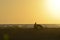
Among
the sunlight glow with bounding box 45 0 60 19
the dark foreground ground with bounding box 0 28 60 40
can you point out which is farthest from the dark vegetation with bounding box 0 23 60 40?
the sunlight glow with bounding box 45 0 60 19

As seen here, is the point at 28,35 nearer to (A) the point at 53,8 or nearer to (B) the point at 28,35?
(B) the point at 28,35

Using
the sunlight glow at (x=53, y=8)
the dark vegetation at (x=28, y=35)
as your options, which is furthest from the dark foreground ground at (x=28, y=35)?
the sunlight glow at (x=53, y=8)

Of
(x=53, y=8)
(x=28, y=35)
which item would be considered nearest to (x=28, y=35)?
(x=28, y=35)

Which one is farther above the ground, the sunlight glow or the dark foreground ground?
the sunlight glow

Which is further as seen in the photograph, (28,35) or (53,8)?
(53,8)

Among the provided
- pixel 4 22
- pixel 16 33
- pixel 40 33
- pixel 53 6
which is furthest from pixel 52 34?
pixel 4 22

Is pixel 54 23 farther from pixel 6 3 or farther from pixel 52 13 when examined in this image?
pixel 6 3

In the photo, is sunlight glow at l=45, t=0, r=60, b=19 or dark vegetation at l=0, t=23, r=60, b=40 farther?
sunlight glow at l=45, t=0, r=60, b=19

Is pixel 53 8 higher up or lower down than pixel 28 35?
higher up

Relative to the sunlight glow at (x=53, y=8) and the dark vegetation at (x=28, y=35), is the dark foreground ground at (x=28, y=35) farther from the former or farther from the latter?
the sunlight glow at (x=53, y=8)

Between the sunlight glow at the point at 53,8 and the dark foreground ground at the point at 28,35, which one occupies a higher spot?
the sunlight glow at the point at 53,8

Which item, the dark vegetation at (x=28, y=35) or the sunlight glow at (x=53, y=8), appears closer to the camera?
the dark vegetation at (x=28, y=35)

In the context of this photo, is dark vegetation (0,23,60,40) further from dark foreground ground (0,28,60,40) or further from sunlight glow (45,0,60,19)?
sunlight glow (45,0,60,19)

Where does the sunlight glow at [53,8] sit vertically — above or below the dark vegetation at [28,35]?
above
